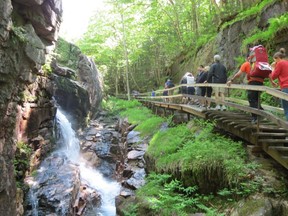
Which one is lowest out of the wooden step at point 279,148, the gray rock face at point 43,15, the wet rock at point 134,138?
the wet rock at point 134,138

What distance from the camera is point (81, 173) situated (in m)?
15.7

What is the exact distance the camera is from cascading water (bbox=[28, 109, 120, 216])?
12238 mm

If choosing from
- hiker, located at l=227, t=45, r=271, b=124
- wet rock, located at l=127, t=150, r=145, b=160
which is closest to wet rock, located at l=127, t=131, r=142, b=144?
wet rock, located at l=127, t=150, r=145, b=160

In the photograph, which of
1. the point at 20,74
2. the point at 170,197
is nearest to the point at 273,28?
the point at 170,197

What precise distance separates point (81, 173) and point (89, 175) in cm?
45

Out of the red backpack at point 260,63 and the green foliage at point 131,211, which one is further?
the green foliage at point 131,211

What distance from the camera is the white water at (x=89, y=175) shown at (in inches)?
512

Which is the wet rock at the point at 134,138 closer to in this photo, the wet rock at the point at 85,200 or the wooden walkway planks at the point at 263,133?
the wet rock at the point at 85,200

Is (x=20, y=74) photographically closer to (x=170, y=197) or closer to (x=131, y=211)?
(x=131, y=211)

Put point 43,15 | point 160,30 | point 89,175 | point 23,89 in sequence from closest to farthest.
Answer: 1. point 43,15
2. point 23,89
3. point 89,175
4. point 160,30

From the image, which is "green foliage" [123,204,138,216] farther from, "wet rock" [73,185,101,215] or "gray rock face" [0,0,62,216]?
"gray rock face" [0,0,62,216]

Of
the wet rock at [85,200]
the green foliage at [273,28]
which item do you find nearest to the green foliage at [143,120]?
the wet rock at [85,200]

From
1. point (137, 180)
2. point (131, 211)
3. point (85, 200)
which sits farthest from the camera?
point (85, 200)

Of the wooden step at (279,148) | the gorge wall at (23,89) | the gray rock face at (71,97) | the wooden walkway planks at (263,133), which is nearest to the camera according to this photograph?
the wooden step at (279,148)
